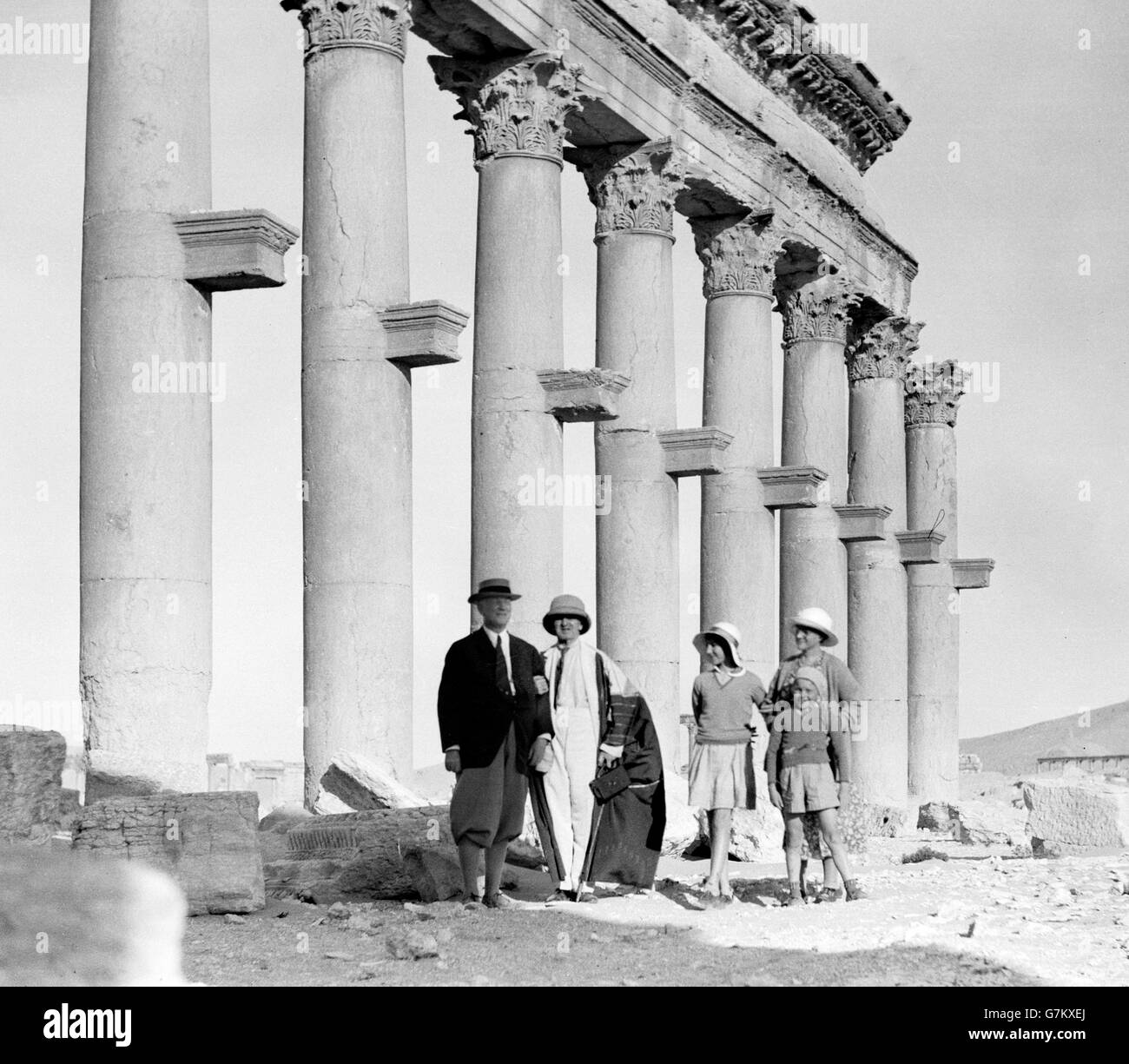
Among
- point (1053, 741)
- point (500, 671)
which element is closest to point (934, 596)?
point (500, 671)

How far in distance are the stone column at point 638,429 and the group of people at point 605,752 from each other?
10.8 meters

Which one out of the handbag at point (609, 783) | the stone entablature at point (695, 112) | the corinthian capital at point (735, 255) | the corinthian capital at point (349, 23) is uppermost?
the stone entablature at point (695, 112)

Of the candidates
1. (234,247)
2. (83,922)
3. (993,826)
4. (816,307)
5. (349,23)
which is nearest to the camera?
(83,922)

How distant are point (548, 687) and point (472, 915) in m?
2.21

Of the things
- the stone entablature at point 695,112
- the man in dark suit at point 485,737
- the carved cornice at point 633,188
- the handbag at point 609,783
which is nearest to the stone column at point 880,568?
the stone entablature at point 695,112

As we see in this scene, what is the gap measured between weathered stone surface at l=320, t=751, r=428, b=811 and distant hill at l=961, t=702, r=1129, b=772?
184 feet

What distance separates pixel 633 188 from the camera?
1067 inches

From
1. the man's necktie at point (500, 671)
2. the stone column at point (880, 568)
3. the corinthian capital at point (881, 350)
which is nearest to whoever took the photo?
the man's necktie at point (500, 671)

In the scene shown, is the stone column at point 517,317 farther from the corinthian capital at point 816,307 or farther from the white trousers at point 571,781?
the corinthian capital at point 816,307

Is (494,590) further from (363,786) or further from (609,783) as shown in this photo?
(363,786)

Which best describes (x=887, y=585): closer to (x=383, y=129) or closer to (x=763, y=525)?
(x=763, y=525)

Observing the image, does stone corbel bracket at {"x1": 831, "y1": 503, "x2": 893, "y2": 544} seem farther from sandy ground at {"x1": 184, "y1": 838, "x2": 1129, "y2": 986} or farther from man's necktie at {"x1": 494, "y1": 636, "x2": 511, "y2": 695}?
Answer: man's necktie at {"x1": 494, "y1": 636, "x2": 511, "y2": 695}

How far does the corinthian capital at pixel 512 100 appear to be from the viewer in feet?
76.6

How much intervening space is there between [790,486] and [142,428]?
52.2 ft
